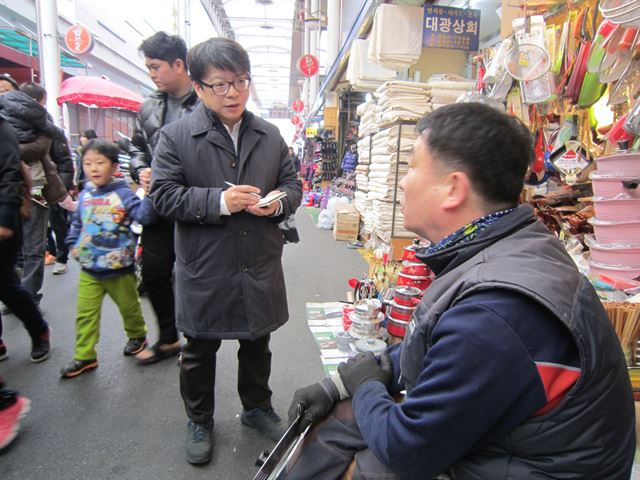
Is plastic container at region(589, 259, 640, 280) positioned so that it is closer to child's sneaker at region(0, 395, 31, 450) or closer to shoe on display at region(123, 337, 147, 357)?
shoe on display at region(123, 337, 147, 357)

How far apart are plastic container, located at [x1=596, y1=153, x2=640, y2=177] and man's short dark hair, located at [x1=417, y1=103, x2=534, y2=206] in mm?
1379

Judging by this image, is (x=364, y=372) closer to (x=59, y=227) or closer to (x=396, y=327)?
(x=396, y=327)

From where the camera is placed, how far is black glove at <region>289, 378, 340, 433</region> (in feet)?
4.12

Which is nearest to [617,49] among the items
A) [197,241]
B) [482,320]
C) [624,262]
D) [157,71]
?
[624,262]

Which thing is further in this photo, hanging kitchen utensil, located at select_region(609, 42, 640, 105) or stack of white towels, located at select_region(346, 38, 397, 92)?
stack of white towels, located at select_region(346, 38, 397, 92)

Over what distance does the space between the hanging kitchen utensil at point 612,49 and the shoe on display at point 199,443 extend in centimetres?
276

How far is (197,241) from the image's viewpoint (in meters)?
1.80

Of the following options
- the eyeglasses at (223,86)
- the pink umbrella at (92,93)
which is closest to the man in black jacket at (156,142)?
the eyeglasses at (223,86)

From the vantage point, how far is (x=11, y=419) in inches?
81.1

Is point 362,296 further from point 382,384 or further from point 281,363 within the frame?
point 382,384

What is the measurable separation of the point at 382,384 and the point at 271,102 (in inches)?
1912

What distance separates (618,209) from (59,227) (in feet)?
16.8

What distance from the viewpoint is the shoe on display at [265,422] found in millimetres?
2133

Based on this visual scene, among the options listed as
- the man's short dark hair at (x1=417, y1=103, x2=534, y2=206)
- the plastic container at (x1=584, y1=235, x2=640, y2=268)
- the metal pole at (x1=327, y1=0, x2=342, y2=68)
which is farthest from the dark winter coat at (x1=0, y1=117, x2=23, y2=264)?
the metal pole at (x1=327, y1=0, x2=342, y2=68)
